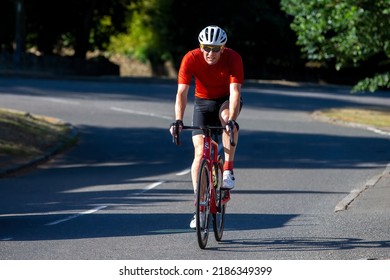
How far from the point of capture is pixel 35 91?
37.9 m

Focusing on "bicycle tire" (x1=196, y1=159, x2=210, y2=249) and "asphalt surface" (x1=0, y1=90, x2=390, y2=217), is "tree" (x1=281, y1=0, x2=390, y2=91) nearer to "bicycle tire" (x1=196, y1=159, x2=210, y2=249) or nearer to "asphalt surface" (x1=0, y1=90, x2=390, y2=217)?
"asphalt surface" (x1=0, y1=90, x2=390, y2=217)

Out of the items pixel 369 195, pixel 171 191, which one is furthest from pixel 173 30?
pixel 369 195

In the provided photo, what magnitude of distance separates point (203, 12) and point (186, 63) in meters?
47.3

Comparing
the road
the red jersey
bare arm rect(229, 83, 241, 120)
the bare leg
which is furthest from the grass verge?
bare arm rect(229, 83, 241, 120)

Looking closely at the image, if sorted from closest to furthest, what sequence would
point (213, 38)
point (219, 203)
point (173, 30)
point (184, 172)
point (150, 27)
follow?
point (213, 38) < point (219, 203) < point (184, 172) < point (173, 30) < point (150, 27)

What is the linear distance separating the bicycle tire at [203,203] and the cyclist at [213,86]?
0.41 feet

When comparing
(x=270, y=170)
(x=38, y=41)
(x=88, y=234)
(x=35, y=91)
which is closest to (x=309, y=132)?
(x=270, y=170)

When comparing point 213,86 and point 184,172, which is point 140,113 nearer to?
point 184,172

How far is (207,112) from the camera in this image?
10953 mm

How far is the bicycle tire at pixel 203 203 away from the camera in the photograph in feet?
33.6

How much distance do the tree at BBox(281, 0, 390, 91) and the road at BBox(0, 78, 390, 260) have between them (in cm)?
206

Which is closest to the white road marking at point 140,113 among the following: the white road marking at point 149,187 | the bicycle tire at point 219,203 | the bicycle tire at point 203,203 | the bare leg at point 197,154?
the white road marking at point 149,187

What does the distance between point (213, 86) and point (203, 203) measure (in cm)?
114

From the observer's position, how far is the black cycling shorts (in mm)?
10914
